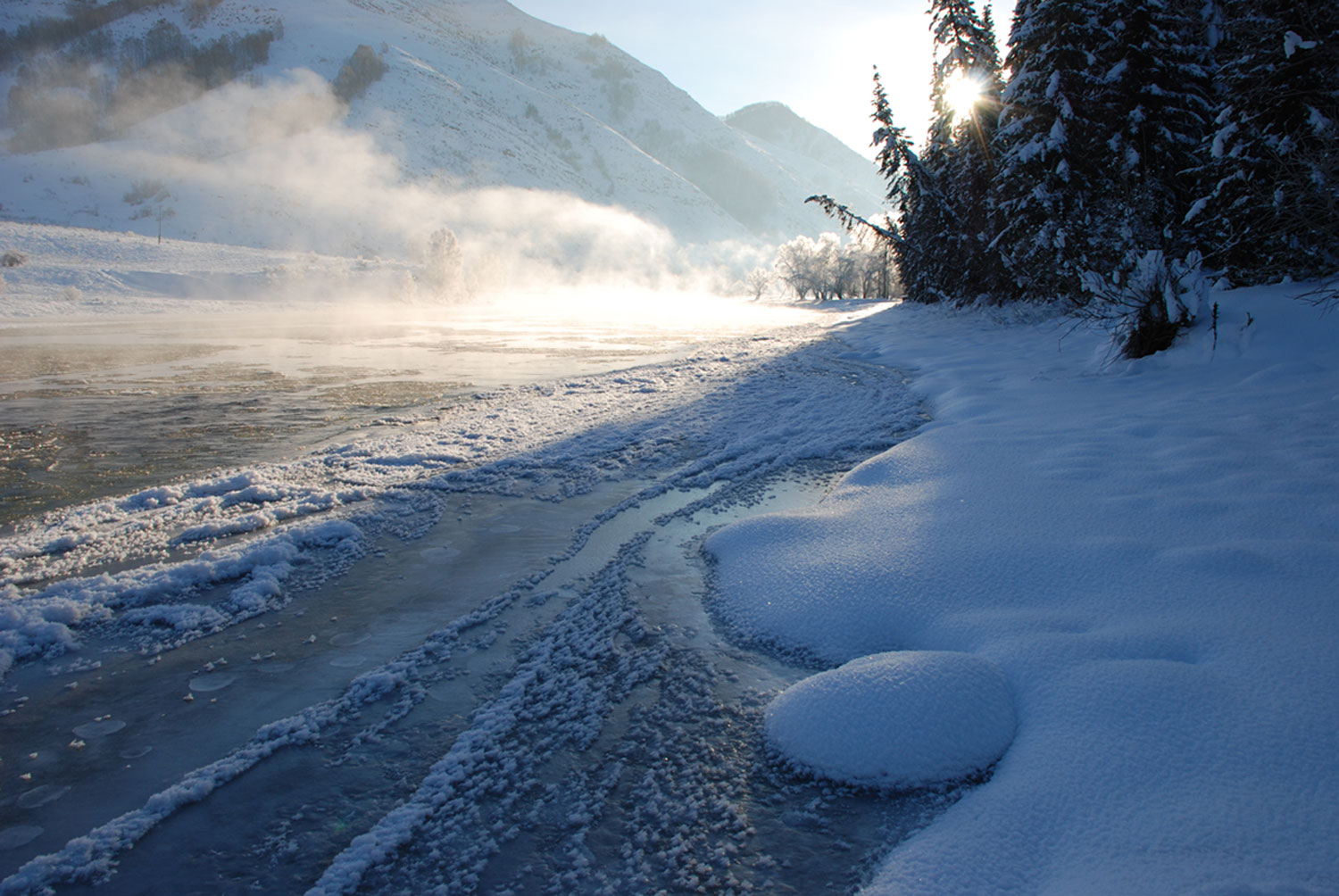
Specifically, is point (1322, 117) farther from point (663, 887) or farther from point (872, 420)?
point (663, 887)

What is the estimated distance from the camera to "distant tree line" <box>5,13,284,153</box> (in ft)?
448

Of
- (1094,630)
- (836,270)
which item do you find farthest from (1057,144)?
(836,270)

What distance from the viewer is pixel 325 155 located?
13625cm

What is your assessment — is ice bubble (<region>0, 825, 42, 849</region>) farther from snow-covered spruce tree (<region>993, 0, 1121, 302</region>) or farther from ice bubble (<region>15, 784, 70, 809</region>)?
snow-covered spruce tree (<region>993, 0, 1121, 302</region>)

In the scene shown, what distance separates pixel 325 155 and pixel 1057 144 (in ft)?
507

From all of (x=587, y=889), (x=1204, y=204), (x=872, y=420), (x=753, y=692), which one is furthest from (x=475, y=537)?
(x=1204, y=204)

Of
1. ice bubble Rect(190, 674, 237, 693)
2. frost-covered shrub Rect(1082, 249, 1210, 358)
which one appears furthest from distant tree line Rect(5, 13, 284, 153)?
frost-covered shrub Rect(1082, 249, 1210, 358)

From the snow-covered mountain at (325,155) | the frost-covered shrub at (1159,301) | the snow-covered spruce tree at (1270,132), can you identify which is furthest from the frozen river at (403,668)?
the snow-covered mountain at (325,155)

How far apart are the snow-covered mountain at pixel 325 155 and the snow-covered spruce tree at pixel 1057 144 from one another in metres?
76.1

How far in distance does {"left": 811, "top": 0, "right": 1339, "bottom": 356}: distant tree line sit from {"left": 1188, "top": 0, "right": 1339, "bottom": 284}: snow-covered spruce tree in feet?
0.13

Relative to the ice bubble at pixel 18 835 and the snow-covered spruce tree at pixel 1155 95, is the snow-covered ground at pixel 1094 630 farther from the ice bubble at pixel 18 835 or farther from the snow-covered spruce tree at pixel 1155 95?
the snow-covered spruce tree at pixel 1155 95

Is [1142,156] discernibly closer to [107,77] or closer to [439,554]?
[439,554]

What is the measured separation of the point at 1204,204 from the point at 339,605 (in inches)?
632

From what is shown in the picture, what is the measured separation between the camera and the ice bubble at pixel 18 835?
2.58m
